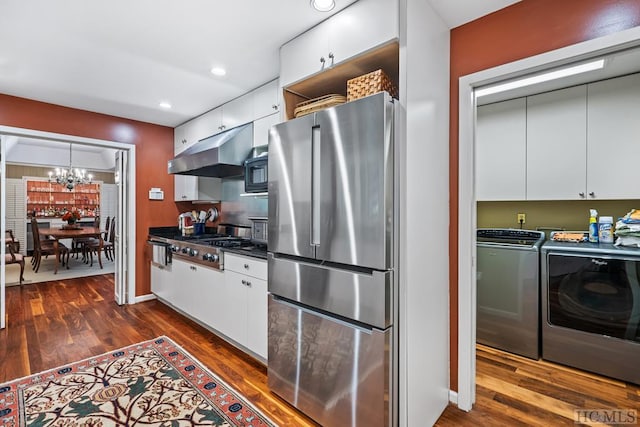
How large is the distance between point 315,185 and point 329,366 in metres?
1.05

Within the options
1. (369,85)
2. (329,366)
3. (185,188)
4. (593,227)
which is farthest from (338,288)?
(185,188)

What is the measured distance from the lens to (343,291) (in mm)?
1663

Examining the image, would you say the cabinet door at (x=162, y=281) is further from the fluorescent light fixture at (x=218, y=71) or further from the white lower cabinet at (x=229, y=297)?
the fluorescent light fixture at (x=218, y=71)

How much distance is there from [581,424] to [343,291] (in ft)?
5.53

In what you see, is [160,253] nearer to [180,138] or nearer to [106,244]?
[180,138]

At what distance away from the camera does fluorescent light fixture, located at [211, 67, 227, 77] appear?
8.75 ft

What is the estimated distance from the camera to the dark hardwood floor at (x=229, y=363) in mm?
1945

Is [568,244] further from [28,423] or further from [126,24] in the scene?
[28,423]

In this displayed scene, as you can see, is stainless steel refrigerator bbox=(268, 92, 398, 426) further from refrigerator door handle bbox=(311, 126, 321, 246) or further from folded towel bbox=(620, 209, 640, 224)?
folded towel bbox=(620, 209, 640, 224)

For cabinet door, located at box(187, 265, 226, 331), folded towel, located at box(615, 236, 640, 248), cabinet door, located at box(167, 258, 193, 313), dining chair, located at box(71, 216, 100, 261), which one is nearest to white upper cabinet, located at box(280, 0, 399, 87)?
cabinet door, located at box(187, 265, 226, 331)

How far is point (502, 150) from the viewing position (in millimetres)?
3189

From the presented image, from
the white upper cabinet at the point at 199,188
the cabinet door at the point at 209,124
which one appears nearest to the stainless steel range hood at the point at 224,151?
the cabinet door at the point at 209,124

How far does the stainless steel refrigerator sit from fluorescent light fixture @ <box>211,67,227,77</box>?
42.4 inches

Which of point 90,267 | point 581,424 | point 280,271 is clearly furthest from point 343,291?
point 90,267
